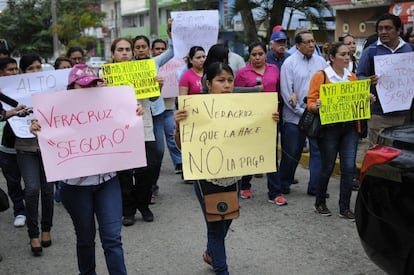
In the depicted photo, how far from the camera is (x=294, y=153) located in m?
6.07

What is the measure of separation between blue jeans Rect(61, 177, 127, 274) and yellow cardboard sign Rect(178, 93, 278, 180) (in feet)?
1.70

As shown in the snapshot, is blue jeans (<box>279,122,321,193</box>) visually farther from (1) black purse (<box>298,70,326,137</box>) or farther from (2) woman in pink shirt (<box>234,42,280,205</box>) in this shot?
(1) black purse (<box>298,70,326,137</box>)

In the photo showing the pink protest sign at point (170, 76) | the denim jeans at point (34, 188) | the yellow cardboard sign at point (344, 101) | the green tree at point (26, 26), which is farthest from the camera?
the green tree at point (26, 26)

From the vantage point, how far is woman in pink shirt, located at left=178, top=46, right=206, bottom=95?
5.75m

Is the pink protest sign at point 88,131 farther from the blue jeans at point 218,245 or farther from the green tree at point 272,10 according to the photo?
the green tree at point 272,10

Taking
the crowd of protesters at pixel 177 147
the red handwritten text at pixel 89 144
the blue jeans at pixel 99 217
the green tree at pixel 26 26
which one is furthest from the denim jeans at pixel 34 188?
the green tree at pixel 26 26

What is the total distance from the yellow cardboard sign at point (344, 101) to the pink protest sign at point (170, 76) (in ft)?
8.96

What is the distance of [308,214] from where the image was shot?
5434 millimetres

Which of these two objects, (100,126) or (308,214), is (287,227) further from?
(100,126)

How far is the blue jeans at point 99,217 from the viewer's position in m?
3.33

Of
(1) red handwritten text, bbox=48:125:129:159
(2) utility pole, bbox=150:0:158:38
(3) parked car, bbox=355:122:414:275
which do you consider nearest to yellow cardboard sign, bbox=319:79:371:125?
(3) parked car, bbox=355:122:414:275

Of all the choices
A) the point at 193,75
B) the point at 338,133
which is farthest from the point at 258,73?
the point at 338,133

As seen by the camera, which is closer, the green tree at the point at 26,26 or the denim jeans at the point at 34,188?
the denim jeans at the point at 34,188

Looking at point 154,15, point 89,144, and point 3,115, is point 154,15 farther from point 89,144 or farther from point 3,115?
point 89,144
